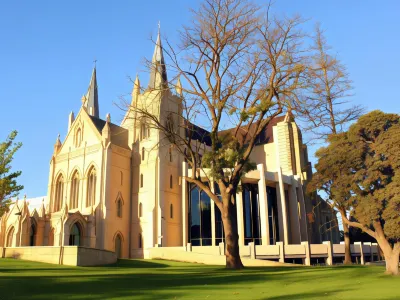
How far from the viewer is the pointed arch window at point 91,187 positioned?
40906mm

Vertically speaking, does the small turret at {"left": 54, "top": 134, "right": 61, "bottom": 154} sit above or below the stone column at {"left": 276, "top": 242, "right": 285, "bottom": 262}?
above

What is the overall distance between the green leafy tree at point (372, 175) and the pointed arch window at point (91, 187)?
89.8 feet

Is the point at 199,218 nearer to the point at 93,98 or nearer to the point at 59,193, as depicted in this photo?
the point at 59,193

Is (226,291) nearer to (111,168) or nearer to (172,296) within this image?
(172,296)

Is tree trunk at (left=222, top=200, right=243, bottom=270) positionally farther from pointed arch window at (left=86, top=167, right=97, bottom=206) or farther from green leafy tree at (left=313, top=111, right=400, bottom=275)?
pointed arch window at (left=86, top=167, right=97, bottom=206)

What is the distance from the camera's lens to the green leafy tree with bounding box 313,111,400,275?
16.3 metres

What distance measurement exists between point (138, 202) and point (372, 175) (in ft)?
96.3

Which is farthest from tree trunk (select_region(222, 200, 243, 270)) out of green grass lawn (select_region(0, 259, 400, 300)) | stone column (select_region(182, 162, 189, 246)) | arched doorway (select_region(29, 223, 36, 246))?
arched doorway (select_region(29, 223, 36, 246))

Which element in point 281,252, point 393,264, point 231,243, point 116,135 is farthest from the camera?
point 116,135

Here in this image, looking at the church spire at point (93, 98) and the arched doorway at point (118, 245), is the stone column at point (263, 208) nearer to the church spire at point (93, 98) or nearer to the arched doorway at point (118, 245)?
the arched doorway at point (118, 245)

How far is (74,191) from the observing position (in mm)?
43438

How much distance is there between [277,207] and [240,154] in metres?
24.1

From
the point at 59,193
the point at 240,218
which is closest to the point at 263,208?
the point at 240,218

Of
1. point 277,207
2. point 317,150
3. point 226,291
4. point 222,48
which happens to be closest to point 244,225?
point 277,207
